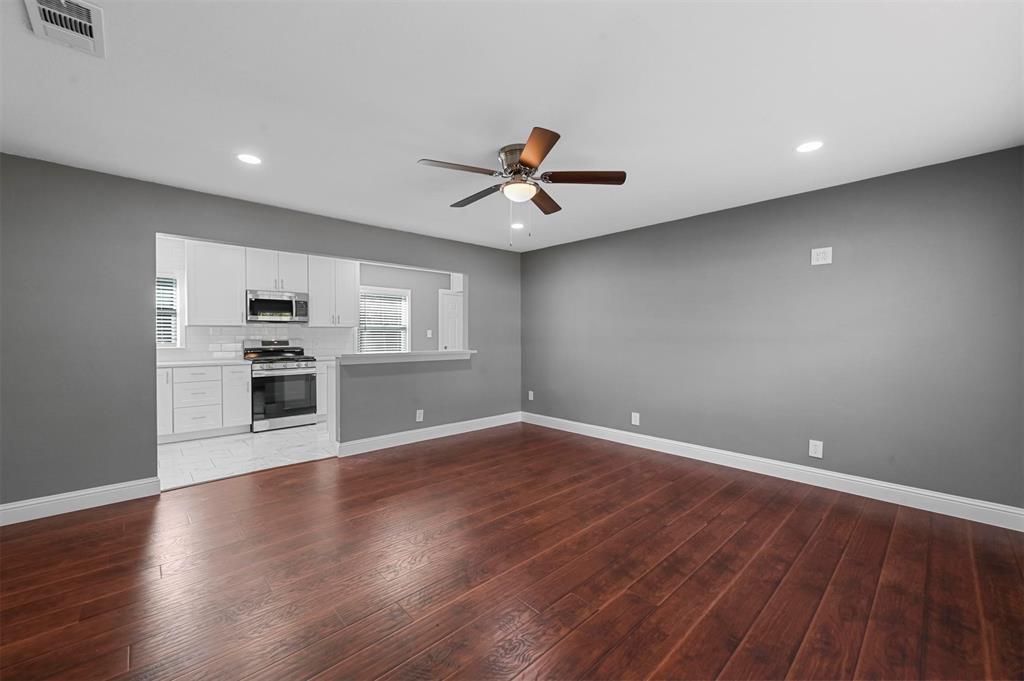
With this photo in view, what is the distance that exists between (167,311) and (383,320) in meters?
2.92

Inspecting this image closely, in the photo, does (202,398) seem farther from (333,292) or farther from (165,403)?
(333,292)

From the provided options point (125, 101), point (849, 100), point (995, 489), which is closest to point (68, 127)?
point (125, 101)

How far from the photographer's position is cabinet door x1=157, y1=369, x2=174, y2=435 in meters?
4.71

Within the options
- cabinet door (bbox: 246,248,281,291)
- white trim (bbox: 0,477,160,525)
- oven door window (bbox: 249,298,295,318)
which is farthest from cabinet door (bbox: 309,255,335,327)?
white trim (bbox: 0,477,160,525)

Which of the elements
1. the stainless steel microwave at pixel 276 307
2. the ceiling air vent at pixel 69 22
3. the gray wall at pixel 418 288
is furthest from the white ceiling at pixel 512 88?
the gray wall at pixel 418 288

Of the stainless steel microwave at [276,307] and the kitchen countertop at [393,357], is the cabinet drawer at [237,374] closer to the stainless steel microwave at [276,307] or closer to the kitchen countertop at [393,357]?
the stainless steel microwave at [276,307]

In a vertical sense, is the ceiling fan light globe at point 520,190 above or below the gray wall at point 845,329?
above

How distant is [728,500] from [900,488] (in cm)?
124

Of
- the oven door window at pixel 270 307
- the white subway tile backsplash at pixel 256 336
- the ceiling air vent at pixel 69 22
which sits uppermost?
the ceiling air vent at pixel 69 22

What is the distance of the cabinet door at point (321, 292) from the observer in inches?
233

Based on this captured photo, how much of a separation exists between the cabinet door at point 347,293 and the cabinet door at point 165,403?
212 centimetres

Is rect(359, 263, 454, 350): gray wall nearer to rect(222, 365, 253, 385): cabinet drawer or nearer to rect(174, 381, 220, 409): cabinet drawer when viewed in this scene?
rect(222, 365, 253, 385): cabinet drawer

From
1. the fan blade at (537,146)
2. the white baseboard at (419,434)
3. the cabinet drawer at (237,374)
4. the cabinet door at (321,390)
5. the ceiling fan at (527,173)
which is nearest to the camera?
the fan blade at (537,146)

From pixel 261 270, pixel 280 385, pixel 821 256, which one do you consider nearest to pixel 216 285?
pixel 261 270
